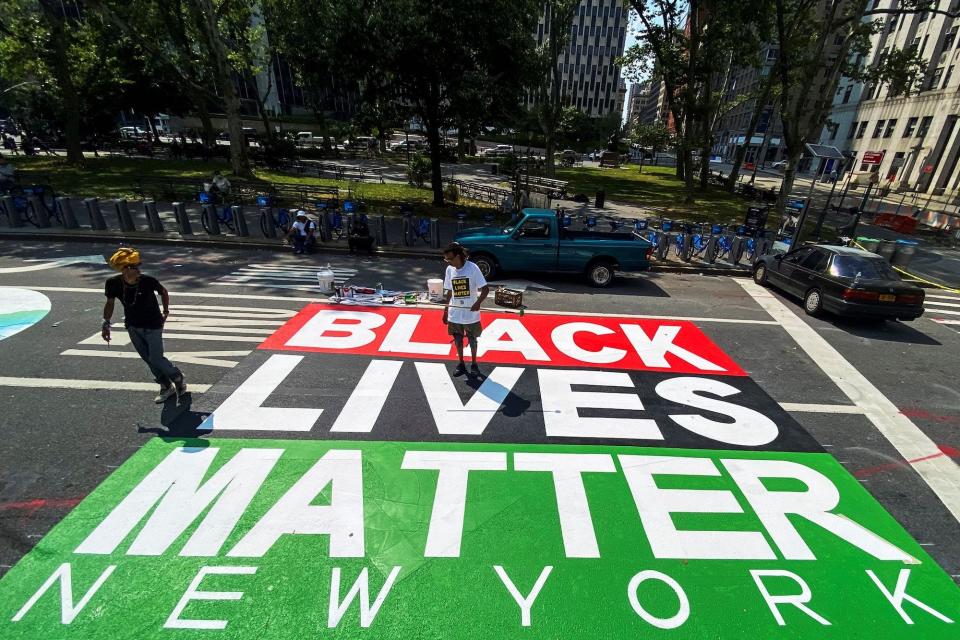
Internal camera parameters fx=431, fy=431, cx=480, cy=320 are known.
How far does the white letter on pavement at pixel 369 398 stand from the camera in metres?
5.52

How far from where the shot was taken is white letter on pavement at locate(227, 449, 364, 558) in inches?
151

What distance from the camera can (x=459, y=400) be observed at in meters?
6.17

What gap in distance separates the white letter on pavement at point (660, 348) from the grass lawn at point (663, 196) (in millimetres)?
15380

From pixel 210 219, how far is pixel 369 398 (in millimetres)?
11495

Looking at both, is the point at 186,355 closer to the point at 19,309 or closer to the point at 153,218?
the point at 19,309

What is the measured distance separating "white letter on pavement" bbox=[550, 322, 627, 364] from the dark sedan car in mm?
5415

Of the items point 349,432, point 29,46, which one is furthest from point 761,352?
point 29,46

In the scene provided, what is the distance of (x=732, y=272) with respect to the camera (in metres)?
13.8

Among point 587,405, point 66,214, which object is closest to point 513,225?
point 587,405

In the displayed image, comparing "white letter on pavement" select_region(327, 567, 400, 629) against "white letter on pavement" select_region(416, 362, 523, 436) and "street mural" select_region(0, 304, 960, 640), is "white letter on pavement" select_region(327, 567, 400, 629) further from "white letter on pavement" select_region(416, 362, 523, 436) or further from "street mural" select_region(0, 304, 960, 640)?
"white letter on pavement" select_region(416, 362, 523, 436)

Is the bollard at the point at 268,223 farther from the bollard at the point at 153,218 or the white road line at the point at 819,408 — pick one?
the white road line at the point at 819,408

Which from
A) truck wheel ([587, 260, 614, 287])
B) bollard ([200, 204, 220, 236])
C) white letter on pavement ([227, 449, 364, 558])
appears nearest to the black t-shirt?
white letter on pavement ([227, 449, 364, 558])

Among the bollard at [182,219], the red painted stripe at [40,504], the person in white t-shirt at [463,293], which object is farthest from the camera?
the bollard at [182,219]

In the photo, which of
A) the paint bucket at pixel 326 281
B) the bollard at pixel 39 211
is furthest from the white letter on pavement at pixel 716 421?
the bollard at pixel 39 211
